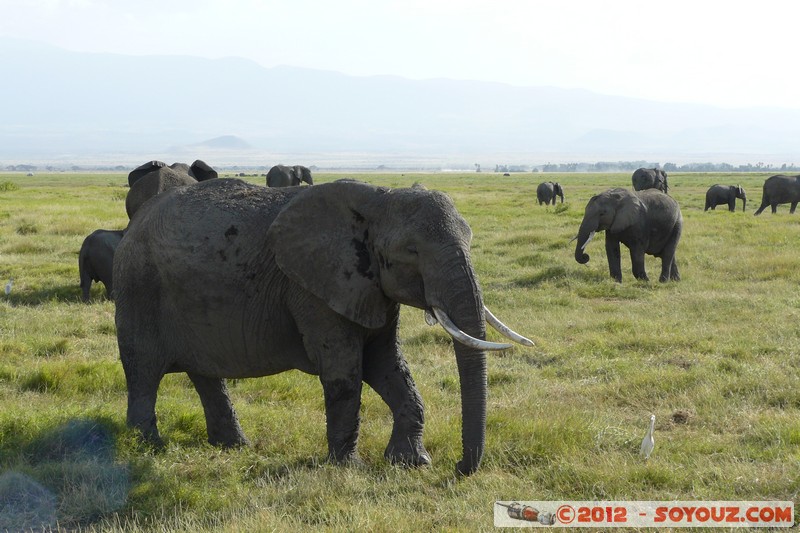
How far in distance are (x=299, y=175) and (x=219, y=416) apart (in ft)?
104

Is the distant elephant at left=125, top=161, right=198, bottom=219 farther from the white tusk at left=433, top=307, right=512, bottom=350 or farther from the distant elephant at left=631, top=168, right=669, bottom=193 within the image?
the distant elephant at left=631, top=168, right=669, bottom=193

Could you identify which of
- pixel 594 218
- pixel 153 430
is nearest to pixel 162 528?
pixel 153 430

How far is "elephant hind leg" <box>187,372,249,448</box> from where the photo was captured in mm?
7004

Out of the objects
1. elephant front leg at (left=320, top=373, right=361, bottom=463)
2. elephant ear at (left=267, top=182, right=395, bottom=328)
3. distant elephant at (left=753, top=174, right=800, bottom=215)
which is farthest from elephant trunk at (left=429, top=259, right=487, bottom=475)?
distant elephant at (left=753, top=174, right=800, bottom=215)

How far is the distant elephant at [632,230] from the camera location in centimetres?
1681

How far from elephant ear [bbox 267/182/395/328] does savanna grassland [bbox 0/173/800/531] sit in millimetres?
1218

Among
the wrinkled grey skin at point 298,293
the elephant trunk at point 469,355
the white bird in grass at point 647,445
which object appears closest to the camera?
the elephant trunk at point 469,355

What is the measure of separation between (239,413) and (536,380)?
3196mm

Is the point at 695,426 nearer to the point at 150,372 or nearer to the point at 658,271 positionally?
the point at 150,372

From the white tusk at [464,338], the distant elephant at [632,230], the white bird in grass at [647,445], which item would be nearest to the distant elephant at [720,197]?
the distant elephant at [632,230]

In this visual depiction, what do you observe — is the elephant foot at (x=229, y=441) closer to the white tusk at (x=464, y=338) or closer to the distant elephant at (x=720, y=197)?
the white tusk at (x=464, y=338)

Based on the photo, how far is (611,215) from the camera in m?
16.9

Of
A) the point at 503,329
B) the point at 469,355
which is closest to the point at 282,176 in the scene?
the point at 503,329

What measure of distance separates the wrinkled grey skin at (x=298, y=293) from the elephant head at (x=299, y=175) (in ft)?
96.6
